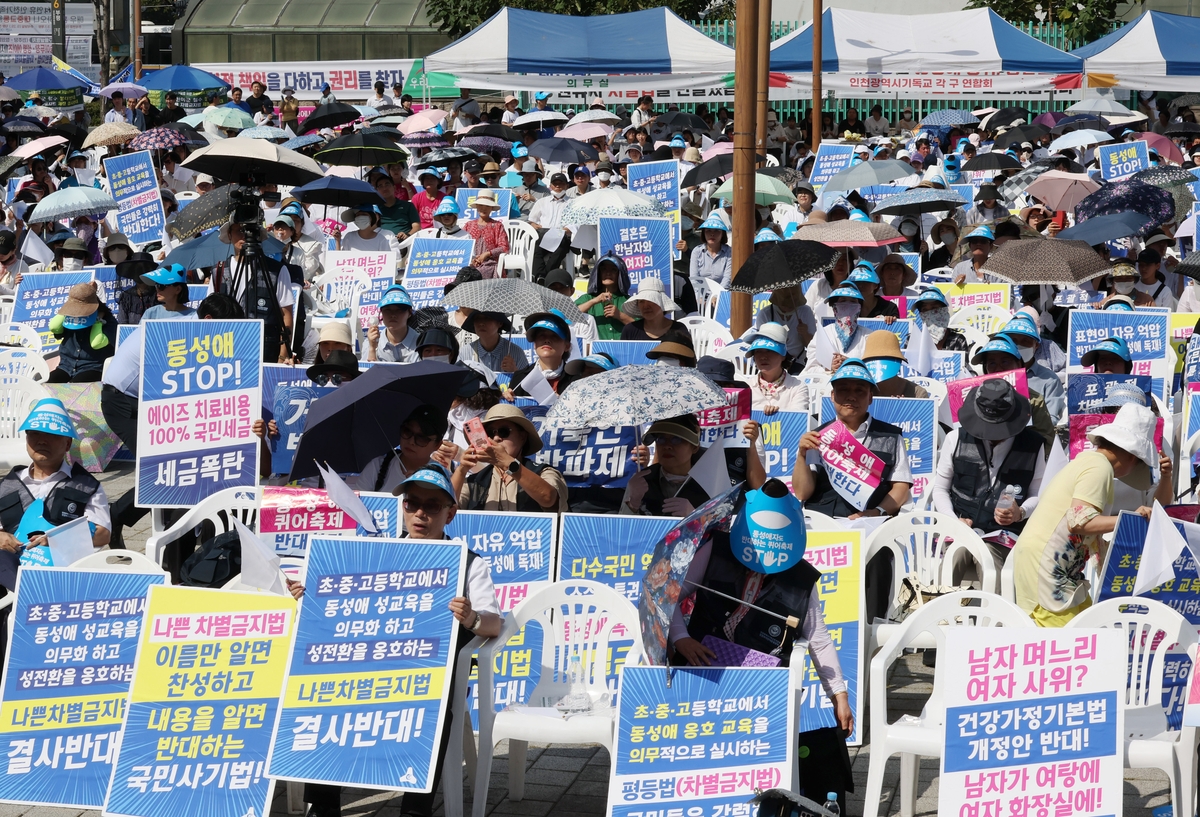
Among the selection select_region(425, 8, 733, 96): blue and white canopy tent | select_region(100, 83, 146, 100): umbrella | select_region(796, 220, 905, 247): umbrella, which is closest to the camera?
select_region(796, 220, 905, 247): umbrella

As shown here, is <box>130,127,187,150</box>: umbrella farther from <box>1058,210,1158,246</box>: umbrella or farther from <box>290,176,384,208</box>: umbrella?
<box>1058,210,1158,246</box>: umbrella

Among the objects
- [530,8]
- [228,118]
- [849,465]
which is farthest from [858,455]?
[530,8]

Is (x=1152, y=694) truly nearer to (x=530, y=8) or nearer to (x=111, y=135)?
(x=111, y=135)

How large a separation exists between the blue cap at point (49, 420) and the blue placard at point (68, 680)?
4.72 feet

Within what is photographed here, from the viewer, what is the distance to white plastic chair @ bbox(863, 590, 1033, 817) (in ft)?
17.3

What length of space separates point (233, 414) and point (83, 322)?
13.0 ft

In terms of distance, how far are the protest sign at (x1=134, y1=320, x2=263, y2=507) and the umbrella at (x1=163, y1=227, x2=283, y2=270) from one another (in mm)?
4107

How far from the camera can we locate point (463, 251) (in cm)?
1342

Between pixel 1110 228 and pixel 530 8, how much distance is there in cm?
2712

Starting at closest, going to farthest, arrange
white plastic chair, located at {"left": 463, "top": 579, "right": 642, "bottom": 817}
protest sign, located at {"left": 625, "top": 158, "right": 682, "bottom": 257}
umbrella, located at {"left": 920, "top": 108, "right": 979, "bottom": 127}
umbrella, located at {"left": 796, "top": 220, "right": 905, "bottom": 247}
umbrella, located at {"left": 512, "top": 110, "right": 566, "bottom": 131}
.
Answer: white plastic chair, located at {"left": 463, "top": 579, "right": 642, "bottom": 817} < umbrella, located at {"left": 796, "top": 220, "right": 905, "bottom": 247} < protest sign, located at {"left": 625, "top": 158, "right": 682, "bottom": 257} < umbrella, located at {"left": 512, "top": 110, "right": 566, "bottom": 131} < umbrella, located at {"left": 920, "top": 108, "right": 979, "bottom": 127}

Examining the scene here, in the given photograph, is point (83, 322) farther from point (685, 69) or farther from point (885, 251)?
point (685, 69)

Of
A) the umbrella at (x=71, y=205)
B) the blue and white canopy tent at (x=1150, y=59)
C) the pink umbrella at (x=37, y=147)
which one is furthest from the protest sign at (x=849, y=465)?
the blue and white canopy tent at (x=1150, y=59)

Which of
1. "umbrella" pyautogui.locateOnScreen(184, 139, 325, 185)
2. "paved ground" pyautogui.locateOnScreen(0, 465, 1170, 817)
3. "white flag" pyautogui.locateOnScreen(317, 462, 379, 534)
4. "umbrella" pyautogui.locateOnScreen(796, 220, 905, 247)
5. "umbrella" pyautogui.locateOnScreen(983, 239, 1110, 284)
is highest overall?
"umbrella" pyautogui.locateOnScreen(184, 139, 325, 185)

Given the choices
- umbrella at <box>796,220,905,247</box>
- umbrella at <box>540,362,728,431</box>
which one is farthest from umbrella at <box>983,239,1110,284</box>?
umbrella at <box>540,362,728,431</box>
